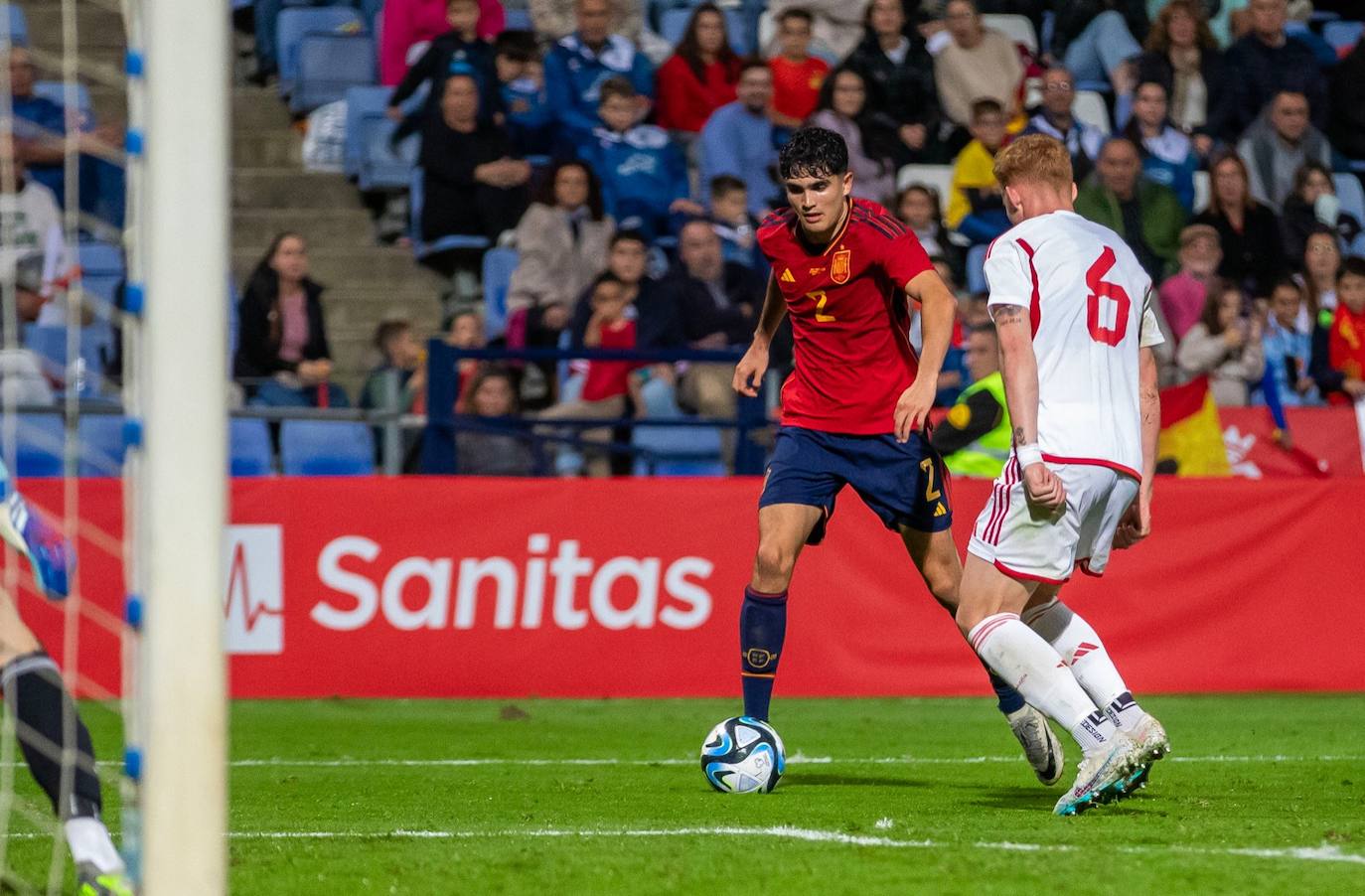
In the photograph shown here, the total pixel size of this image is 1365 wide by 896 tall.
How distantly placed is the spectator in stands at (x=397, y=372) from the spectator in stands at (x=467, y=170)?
4.20ft

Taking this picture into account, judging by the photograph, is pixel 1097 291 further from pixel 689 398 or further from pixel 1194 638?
pixel 689 398

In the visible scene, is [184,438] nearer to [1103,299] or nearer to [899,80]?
[1103,299]

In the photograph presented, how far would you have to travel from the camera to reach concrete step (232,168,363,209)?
16078 mm

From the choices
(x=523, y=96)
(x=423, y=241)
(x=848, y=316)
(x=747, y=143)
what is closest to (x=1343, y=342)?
(x=747, y=143)

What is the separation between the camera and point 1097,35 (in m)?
17.2

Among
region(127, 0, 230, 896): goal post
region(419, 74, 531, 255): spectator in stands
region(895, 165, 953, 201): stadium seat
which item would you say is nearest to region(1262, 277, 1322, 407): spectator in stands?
region(895, 165, 953, 201): stadium seat

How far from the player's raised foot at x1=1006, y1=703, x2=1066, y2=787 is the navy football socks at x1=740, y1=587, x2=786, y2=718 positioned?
90 cm

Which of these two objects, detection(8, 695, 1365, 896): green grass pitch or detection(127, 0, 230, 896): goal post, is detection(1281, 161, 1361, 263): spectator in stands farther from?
detection(127, 0, 230, 896): goal post

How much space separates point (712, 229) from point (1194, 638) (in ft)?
14.3

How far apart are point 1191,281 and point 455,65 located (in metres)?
5.61

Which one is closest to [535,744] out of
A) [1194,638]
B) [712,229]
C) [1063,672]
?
[1063,672]

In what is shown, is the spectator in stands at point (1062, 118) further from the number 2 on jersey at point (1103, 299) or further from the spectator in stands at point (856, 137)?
the number 2 on jersey at point (1103, 299)

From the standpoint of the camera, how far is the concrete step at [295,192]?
16.1 meters

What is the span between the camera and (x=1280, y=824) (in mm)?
5934
